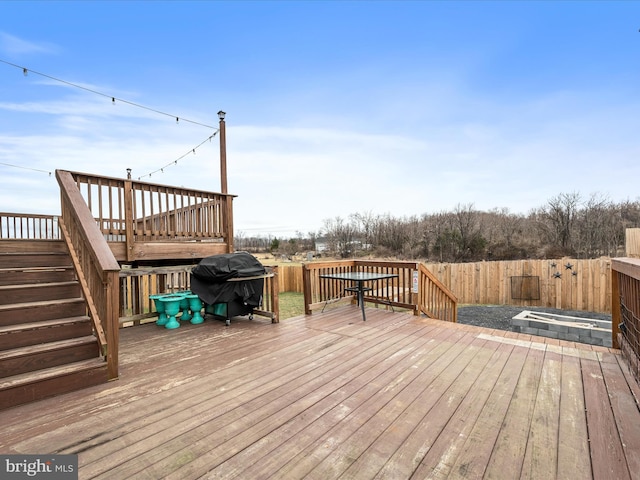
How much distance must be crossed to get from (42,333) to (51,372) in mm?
535

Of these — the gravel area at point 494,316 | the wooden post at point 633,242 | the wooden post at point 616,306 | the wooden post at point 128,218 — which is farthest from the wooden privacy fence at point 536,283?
the wooden post at point 128,218

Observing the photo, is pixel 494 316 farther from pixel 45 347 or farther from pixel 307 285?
pixel 45 347

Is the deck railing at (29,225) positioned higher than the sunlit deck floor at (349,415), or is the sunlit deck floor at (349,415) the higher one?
the deck railing at (29,225)

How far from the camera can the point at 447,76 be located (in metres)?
→ 7.90

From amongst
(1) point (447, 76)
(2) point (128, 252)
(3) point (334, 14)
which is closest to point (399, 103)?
(1) point (447, 76)

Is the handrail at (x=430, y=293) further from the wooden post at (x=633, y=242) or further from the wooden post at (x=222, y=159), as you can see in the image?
the wooden post at (x=633, y=242)

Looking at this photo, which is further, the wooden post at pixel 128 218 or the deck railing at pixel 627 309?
the wooden post at pixel 128 218

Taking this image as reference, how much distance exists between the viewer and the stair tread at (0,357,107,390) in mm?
2141

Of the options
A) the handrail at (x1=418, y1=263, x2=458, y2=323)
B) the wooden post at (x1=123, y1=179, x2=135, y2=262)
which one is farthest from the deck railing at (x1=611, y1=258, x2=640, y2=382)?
the wooden post at (x1=123, y1=179, x2=135, y2=262)

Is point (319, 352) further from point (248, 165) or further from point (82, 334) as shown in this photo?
point (248, 165)

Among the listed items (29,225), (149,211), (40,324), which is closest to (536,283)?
(149,211)

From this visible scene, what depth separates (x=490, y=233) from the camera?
20578 mm

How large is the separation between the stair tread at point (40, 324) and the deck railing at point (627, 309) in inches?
190

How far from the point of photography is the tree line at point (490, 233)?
55.2 ft
